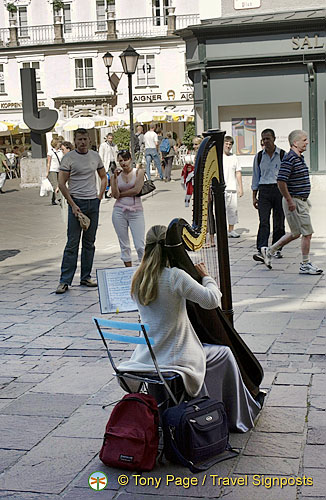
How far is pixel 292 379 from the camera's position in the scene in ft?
19.2

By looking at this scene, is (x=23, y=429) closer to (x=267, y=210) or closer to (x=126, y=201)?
(x=126, y=201)

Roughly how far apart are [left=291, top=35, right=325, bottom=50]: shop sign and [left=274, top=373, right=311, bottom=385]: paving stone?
14.7 meters

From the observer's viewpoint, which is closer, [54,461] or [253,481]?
[253,481]

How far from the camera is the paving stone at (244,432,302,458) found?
453 centimetres

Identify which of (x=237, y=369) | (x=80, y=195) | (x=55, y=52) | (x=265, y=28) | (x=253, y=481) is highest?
(x=55, y=52)

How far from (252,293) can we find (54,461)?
187 inches

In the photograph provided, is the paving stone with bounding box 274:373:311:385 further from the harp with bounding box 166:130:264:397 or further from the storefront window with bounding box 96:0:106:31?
the storefront window with bounding box 96:0:106:31

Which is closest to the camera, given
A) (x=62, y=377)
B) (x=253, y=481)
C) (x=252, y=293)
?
(x=253, y=481)

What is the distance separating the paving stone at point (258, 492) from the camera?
13.1ft

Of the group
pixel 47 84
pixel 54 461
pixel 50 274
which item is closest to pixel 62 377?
pixel 54 461

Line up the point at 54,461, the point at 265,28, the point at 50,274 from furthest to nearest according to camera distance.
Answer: the point at 265,28, the point at 50,274, the point at 54,461

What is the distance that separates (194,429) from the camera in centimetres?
427

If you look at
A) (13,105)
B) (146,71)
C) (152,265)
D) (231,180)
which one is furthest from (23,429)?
(13,105)

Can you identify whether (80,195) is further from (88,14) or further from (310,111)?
(88,14)
